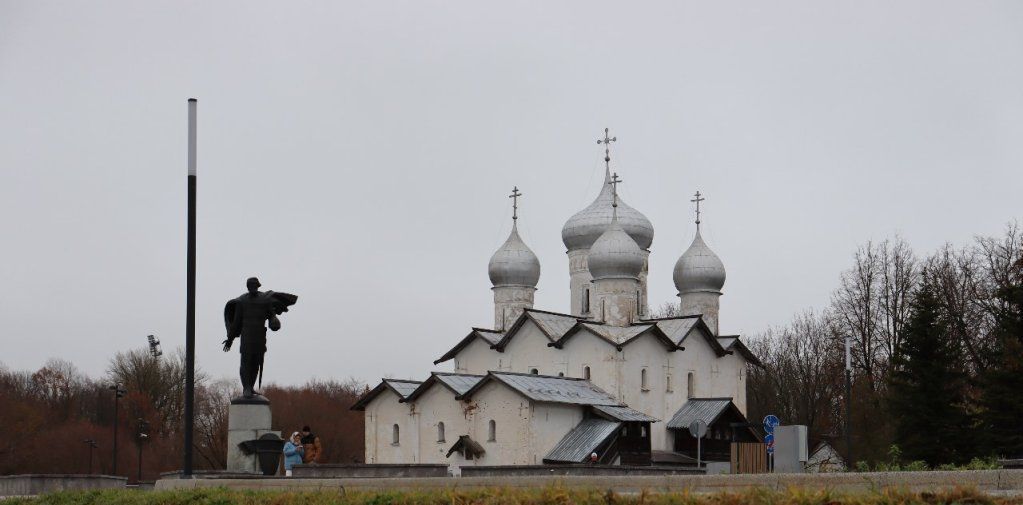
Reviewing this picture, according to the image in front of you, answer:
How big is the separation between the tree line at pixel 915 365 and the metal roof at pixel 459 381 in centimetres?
1437

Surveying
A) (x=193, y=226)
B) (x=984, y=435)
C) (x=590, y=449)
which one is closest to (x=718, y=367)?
(x=590, y=449)

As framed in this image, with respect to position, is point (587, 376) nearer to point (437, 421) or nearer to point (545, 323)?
point (545, 323)

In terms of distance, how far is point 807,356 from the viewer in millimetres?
63875

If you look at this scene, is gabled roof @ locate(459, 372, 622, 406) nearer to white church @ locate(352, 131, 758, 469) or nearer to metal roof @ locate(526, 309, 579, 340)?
white church @ locate(352, 131, 758, 469)

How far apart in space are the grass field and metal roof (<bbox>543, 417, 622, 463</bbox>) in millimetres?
24070

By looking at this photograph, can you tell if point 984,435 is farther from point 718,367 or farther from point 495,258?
point 495,258

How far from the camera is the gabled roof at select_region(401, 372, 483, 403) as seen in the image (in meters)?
43.6

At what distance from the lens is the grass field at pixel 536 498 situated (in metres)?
9.91

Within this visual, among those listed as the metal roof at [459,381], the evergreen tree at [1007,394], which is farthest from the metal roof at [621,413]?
the evergreen tree at [1007,394]

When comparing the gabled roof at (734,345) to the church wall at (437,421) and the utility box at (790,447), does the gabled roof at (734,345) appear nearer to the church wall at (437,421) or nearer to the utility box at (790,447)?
the church wall at (437,421)

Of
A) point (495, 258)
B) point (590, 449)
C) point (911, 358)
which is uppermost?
point (495, 258)

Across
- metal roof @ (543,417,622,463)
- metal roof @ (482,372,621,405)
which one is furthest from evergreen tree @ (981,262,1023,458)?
metal roof @ (482,372,621,405)

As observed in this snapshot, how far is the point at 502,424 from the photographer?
136 ft

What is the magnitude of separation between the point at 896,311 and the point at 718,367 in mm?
7676
